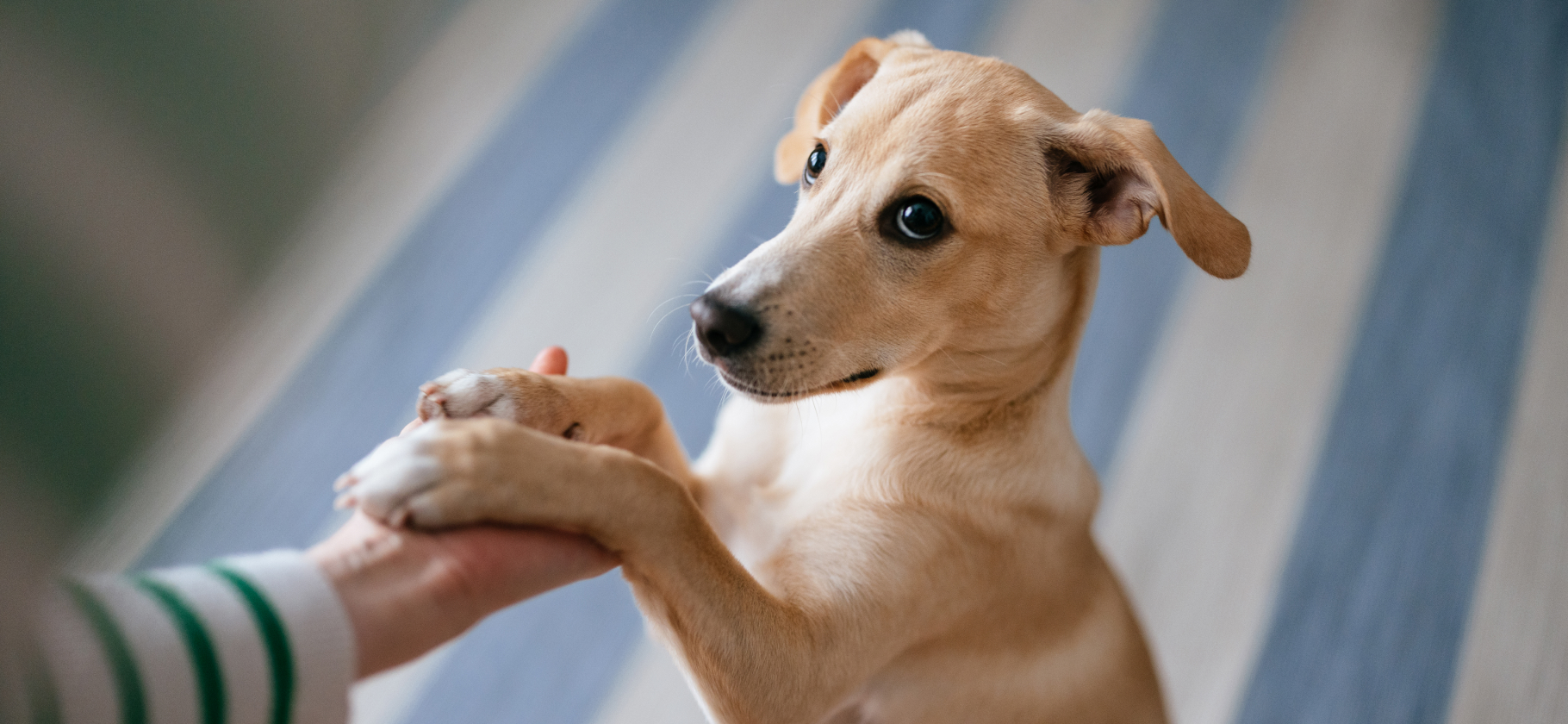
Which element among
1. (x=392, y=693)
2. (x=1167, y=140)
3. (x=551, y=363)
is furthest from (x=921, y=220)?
(x=1167, y=140)

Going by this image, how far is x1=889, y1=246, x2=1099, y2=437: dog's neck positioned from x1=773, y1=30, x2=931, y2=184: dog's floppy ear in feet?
1.55

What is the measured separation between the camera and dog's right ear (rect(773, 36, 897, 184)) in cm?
182

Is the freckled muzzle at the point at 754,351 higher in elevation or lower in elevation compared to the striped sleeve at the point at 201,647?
higher

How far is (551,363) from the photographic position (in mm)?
1642

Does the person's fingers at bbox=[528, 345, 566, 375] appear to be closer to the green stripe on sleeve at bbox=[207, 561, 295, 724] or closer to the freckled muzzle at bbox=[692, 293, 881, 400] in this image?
the freckled muzzle at bbox=[692, 293, 881, 400]

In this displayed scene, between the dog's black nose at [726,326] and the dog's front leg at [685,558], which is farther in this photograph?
the dog's black nose at [726,326]

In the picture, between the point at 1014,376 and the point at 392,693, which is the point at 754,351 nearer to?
the point at 1014,376

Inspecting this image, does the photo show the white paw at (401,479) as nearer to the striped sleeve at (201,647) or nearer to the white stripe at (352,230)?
the striped sleeve at (201,647)

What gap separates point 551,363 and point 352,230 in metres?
1.50

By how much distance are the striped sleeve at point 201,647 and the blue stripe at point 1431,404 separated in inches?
86.8

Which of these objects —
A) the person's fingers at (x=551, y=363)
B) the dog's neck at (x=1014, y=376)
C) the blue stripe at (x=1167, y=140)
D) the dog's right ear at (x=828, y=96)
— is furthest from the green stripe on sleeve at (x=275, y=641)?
the blue stripe at (x=1167, y=140)

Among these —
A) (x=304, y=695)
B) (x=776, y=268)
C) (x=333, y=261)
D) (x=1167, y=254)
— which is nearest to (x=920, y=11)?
(x=1167, y=254)

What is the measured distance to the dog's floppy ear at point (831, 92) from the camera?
1.82 m

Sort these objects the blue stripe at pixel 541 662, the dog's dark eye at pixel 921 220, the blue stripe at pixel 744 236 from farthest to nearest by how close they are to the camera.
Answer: the blue stripe at pixel 744 236 < the blue stripe at pixel 541 662 < the dog's dark eye at pixel 921 220
